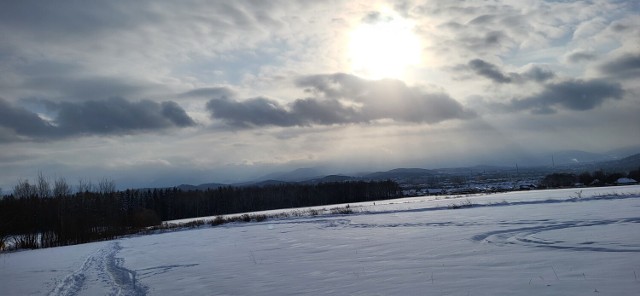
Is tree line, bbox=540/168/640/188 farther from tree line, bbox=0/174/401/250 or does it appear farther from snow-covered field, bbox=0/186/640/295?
snow-covered field, bbox=0/186/640/295

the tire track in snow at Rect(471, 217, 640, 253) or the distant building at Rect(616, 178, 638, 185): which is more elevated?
the tire track in snow at Rect(471, 217, 640, 253)

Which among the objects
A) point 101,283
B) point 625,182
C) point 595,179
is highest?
point 101,283

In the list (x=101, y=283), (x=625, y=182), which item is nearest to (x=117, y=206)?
(x=101, y=283)

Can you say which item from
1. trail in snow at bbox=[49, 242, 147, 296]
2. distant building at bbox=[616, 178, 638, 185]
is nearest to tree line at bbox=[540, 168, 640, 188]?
distant building at bbox=[616, 178, 638, 185]

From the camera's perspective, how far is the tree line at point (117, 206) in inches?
2377

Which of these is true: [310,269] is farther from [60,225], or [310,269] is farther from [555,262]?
[60,225]

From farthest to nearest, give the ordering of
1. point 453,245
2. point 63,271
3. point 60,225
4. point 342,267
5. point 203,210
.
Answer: point 203,210 < point 60,225 < point 63,271 < point 453,245 < point 342,267

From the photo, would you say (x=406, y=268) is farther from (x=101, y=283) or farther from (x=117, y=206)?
(x=117, y=206)

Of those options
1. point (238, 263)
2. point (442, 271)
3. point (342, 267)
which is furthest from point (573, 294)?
point (238, 263)

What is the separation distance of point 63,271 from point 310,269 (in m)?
13.7

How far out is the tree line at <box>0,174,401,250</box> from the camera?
6038 cm

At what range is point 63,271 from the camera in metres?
20.8

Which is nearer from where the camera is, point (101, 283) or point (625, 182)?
point (101, 283)

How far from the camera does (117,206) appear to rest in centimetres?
9438
